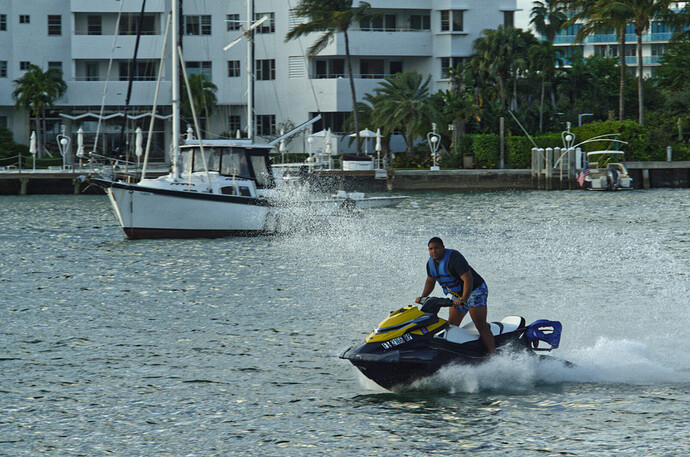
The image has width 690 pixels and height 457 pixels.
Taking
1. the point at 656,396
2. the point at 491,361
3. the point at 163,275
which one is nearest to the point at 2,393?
the point at 491,361

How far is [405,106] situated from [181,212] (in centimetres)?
3156

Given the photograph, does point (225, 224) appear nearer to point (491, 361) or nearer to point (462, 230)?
point (462, 230)

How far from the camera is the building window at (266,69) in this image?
7181 cm

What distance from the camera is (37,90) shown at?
2650 inches

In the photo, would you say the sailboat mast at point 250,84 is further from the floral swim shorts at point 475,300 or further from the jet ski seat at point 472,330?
the floral swim shorts at point 475,300

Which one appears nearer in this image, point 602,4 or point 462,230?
point 462,230

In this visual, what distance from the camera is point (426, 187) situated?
60.0m

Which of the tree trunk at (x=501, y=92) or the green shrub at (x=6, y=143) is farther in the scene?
the tree trunk at (x=501, y=92)

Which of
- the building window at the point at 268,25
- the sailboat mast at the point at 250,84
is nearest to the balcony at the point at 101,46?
the building window at the point at 268,25

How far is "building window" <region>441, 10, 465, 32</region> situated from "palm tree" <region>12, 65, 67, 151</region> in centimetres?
2687

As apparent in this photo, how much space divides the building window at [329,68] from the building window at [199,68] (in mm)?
7945

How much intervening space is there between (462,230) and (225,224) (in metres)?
8.61

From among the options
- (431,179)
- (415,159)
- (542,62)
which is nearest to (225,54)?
(415,159)

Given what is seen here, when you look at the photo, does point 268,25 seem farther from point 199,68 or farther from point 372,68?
point 372,68
